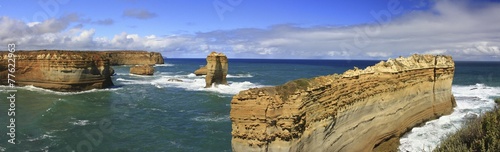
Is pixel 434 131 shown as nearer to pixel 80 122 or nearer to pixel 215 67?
pixel 80 122

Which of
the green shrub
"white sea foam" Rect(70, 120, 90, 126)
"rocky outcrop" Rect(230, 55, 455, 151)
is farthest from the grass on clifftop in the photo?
"white sea foam" Rect(70, 120, 90, 126)

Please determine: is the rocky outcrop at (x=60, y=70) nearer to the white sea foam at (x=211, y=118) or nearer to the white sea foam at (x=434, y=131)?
the white sea foam at (x=211, y=118)

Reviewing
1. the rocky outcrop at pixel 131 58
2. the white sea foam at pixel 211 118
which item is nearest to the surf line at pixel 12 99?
the white sea foam at pixel 211 118

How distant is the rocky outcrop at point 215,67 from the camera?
42500 millimetres

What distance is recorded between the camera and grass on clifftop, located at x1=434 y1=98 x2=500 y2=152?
784 centimetres

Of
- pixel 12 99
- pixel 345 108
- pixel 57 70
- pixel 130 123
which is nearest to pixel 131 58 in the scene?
pixel 57 70

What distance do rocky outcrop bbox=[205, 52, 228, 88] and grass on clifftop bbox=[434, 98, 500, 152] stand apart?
112ft

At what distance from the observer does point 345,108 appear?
44.7 feet

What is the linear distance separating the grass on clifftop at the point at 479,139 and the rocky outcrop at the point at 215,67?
34.1 meters

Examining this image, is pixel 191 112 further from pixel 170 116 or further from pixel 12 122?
pixel 12 122

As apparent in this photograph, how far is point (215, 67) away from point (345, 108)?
99.1 ft

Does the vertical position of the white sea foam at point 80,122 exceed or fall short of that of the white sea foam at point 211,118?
it falls short

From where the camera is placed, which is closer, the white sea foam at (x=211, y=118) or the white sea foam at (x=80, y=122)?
the white sea foam at (x=80, y=122)

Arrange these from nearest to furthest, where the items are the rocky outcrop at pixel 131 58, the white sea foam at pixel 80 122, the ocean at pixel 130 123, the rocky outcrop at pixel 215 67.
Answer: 1. the ocean at pixel 130 123
2. the white sea foam at pixel 80 122
3. the rocky outcrop at pixel 215 67
4. the rocky outcrop at pixel 131 58
